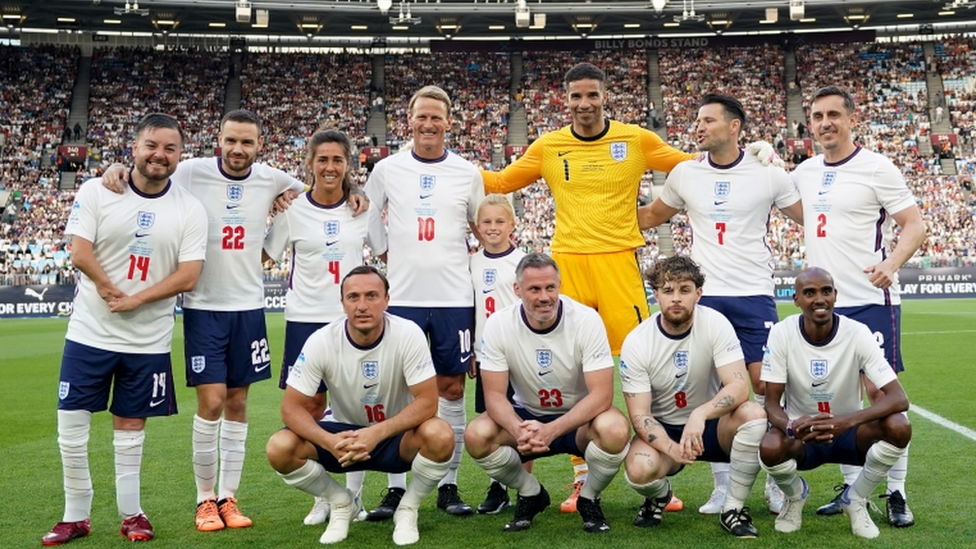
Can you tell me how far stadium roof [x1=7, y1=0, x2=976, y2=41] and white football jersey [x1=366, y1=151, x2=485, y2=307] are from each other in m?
30.5

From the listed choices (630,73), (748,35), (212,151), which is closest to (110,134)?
(212,151)

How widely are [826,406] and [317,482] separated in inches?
114

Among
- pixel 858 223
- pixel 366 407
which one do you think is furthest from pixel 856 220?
pixel 366 407

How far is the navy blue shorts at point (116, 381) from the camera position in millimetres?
5234

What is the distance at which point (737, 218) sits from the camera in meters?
6.04

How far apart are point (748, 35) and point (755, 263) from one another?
3973 cm

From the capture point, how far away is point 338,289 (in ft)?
19.5

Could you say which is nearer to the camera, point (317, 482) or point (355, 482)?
point (317, 482)

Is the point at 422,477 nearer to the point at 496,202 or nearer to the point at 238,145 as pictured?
the point at 496,202

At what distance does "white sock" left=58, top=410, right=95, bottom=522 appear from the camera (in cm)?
521

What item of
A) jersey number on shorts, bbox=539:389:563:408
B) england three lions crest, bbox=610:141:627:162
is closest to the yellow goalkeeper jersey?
england three lions crest, bbox=610:141:627:162

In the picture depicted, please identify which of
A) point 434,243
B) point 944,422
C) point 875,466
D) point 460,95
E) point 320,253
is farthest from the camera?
point 460,95

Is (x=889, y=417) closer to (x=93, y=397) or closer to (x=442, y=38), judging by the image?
(x=93, y=397)

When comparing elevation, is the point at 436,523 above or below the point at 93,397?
below
